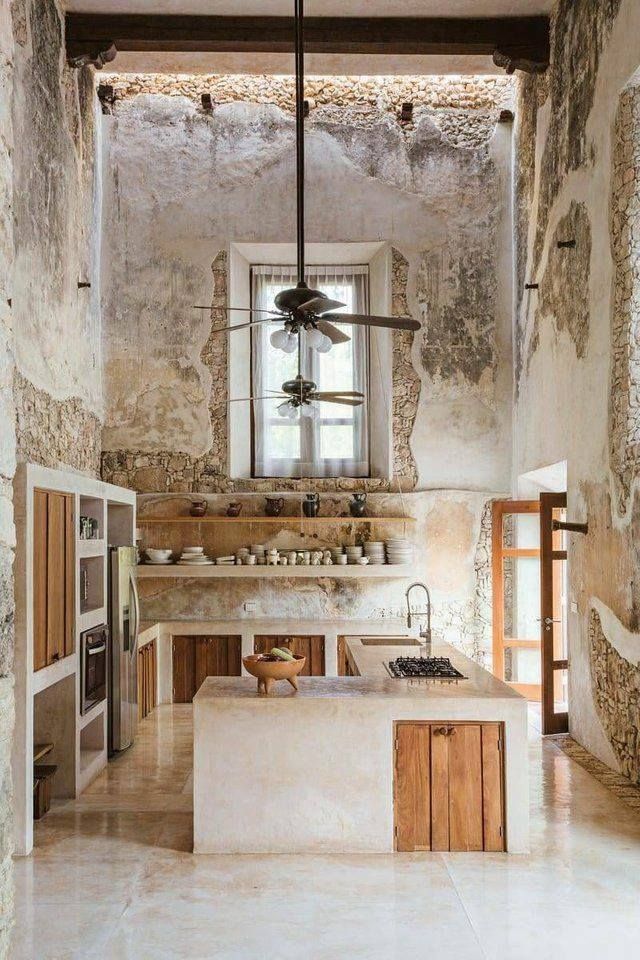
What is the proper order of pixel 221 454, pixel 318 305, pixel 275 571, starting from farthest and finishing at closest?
pixel 221 454 < pixel 275 571 < pixel 318 305

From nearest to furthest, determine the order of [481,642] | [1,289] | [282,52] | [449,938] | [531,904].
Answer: [1,289]
[449,938]
[531,904]
[282,52]
[481,642]

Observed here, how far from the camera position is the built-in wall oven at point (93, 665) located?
5598mm

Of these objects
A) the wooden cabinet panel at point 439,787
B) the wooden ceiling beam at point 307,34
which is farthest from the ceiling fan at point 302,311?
the wooden ceiling beam at point 307,34

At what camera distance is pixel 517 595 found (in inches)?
332

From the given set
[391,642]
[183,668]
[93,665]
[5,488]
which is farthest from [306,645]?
[5,488]

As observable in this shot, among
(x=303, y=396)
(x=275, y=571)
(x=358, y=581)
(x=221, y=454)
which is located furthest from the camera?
(x=221, y=454)

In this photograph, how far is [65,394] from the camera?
737 centimetres

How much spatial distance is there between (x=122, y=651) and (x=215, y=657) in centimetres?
201

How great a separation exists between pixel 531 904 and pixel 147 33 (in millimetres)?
7627

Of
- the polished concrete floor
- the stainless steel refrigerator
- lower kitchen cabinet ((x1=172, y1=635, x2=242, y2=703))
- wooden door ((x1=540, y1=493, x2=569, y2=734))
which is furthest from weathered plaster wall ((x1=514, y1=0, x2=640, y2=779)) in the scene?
the stainless steel refrigerator

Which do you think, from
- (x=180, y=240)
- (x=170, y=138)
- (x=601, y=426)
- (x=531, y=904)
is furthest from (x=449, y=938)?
(x=170, y=138)

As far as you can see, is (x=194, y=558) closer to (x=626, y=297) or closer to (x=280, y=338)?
(x=280, y=338)

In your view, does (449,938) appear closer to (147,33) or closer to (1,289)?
(1,289)

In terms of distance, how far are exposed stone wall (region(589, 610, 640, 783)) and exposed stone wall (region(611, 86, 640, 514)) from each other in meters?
1.00
